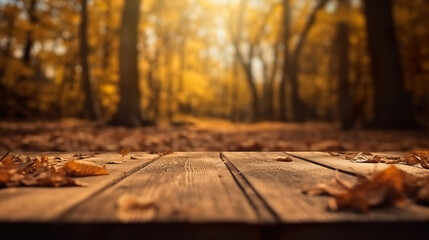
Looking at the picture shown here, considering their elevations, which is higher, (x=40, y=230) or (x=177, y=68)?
(x=177, y=68)

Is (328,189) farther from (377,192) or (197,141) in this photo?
(197,141)

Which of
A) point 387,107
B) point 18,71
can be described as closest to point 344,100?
point 387,107

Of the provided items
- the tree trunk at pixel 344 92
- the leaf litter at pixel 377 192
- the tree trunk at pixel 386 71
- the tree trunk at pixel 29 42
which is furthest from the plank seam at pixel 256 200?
the tree trunk at pixel 29 42

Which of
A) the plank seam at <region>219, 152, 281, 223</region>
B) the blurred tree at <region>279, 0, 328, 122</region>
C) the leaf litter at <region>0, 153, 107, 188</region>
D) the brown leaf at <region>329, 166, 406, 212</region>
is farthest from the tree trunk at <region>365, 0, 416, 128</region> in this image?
the leaf litter at <region>0, 153, 107, 188</region>

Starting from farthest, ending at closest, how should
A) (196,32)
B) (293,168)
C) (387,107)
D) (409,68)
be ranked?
(196,32) → (409,68) → (387,107) → (293,168)

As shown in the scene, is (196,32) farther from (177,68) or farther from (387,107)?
(387,107)

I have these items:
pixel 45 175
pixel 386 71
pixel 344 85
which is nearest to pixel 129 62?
pixel 344 85
